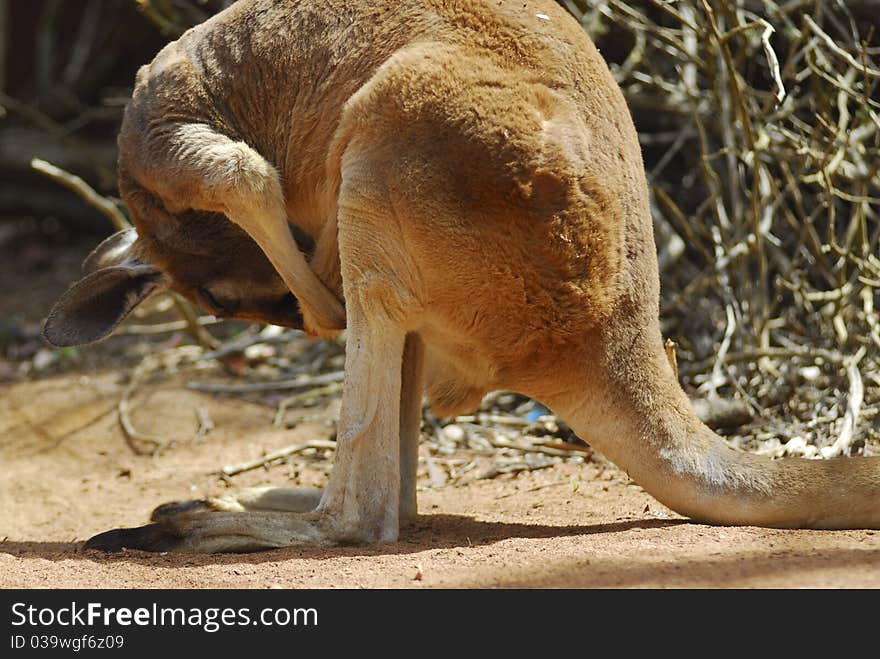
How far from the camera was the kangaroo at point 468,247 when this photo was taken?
3174mm

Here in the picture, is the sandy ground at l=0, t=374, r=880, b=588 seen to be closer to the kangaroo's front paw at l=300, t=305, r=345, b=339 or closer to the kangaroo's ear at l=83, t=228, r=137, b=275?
the kangaroo's front paw at l=300, t=305, r=345, b=339

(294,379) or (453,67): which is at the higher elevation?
(453,67)

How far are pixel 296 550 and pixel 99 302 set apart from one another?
1.35 meters

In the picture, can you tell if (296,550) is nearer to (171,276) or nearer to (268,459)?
(171,276)

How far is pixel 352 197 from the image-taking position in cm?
328

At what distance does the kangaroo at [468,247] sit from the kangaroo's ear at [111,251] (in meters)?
0.62

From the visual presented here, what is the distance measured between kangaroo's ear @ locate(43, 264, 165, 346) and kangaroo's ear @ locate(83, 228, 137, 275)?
0.14m

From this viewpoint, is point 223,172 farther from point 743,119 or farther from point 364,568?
point 743,119

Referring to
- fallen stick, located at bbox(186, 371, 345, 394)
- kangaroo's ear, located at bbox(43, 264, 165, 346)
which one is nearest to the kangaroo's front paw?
kangaroo's ear, located at bbox(43, 264, 165, 346)

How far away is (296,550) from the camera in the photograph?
3297 millimetres

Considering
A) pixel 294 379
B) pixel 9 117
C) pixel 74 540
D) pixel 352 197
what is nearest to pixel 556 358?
pixel 352 197

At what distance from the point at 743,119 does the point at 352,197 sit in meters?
2.07

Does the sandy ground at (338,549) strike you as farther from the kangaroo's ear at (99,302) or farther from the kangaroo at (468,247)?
the kangaroo's ear at (99,302)

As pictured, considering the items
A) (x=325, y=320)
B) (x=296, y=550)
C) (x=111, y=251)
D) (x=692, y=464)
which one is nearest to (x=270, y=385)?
(x=111, y=251)
